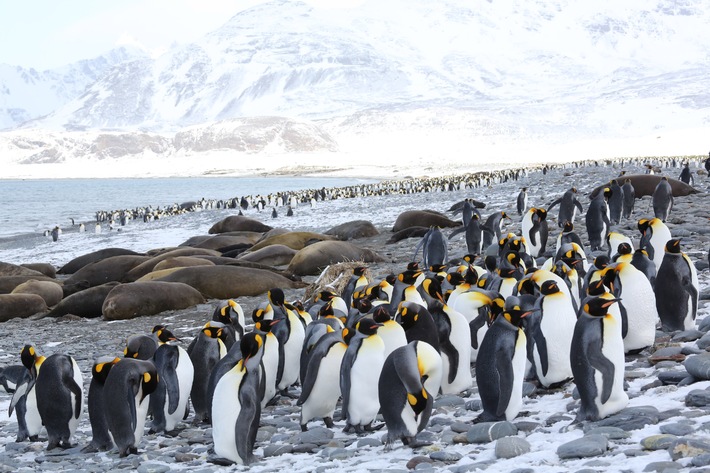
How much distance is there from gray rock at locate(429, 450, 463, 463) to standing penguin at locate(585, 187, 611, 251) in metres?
7.13

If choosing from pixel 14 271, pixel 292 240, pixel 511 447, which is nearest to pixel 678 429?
pixel 511 447

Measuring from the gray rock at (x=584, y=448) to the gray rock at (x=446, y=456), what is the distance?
0.56m

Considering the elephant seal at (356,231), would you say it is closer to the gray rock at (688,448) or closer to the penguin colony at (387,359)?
the penguin colony at (387,359)

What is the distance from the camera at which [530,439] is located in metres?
4.34

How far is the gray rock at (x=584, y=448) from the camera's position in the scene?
3887 millimetres

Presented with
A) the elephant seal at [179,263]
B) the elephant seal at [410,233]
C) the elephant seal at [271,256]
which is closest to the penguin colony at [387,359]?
the elephant seal at [179,263]

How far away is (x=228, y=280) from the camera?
1152 centimetres

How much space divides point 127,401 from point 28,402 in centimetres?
103

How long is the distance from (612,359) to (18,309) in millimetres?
9643

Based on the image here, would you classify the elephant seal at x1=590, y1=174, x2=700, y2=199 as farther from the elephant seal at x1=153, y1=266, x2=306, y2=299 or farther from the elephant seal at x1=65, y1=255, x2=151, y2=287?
the elephant seal at x1=65, y1=255, x2=151, y2=287

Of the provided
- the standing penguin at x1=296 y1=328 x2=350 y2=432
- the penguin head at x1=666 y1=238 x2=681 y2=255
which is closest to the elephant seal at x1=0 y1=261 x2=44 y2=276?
the standing penguin at x1=296 y1=328 x2=350 y2=432

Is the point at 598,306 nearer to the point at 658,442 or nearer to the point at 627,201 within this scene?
the point at 658,442

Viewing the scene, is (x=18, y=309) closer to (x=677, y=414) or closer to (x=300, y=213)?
(x=677, y=414)

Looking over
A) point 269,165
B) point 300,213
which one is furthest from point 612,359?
point 269,165
